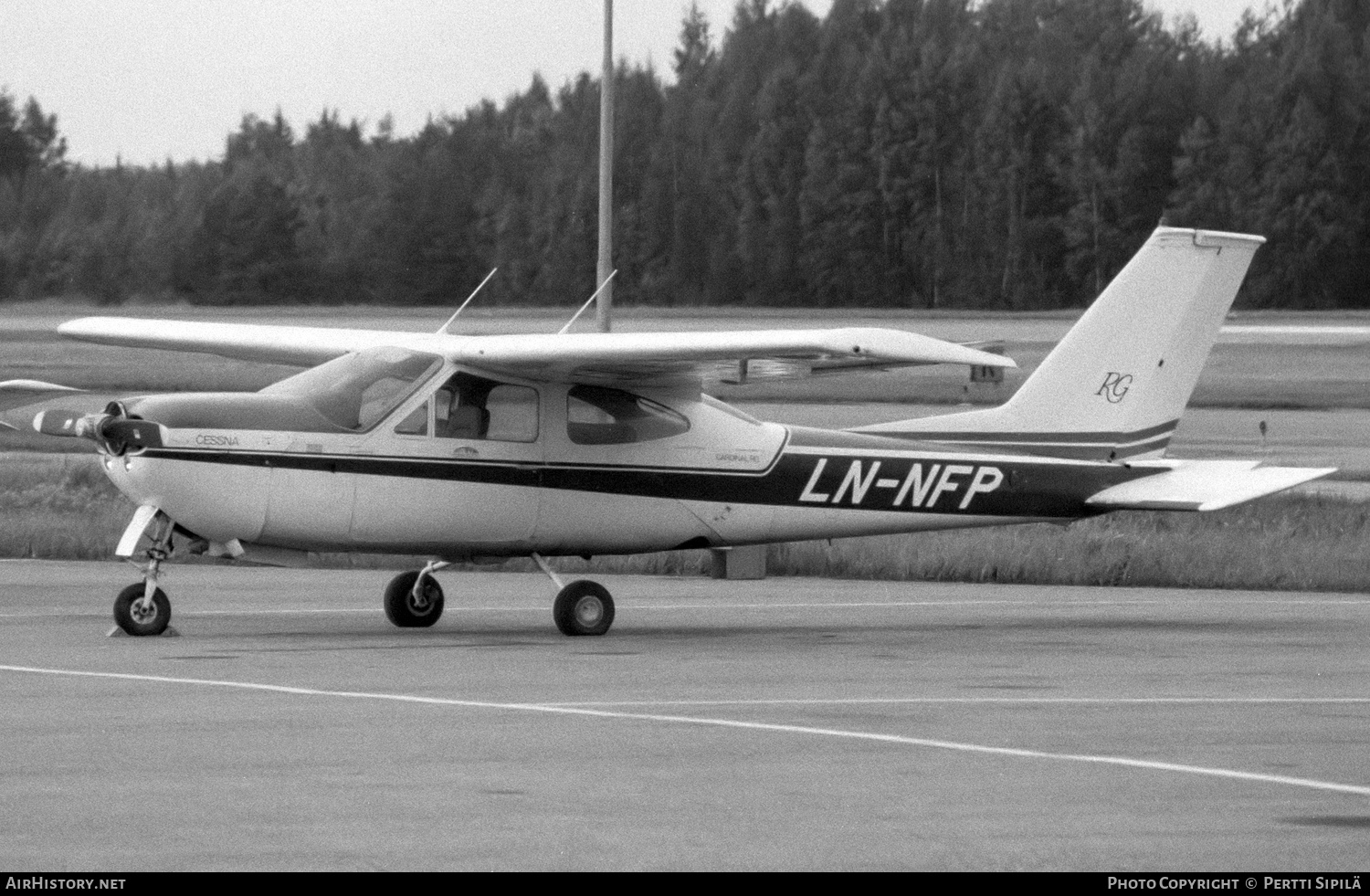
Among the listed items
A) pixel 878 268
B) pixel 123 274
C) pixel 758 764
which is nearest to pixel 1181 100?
pixel 878 268

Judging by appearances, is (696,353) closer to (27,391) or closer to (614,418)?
(614,418)

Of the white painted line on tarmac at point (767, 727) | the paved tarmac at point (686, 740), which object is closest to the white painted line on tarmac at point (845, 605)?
the paved tarmac at point (686, 740)

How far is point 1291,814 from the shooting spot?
24.4 ft

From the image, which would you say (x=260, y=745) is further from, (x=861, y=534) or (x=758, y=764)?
(x=861, y=534)

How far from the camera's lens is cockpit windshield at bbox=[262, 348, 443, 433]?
43.9ft

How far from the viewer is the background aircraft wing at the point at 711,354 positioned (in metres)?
12.0

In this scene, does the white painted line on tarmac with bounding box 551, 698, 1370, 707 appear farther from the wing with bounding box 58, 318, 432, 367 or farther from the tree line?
the tree line

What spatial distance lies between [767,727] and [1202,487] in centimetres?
604

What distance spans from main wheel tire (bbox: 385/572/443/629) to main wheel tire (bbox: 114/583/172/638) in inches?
63.6

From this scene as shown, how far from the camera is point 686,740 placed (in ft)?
29.9

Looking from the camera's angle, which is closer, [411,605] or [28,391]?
[411,605]

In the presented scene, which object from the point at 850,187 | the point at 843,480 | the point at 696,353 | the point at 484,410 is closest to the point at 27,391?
the point at 484,410

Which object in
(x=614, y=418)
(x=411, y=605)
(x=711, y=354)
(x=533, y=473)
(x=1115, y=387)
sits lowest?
(x=411, y=605)

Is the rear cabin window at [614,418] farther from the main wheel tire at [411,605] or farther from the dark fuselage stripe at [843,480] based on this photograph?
the main wheel tire at [411,605]
